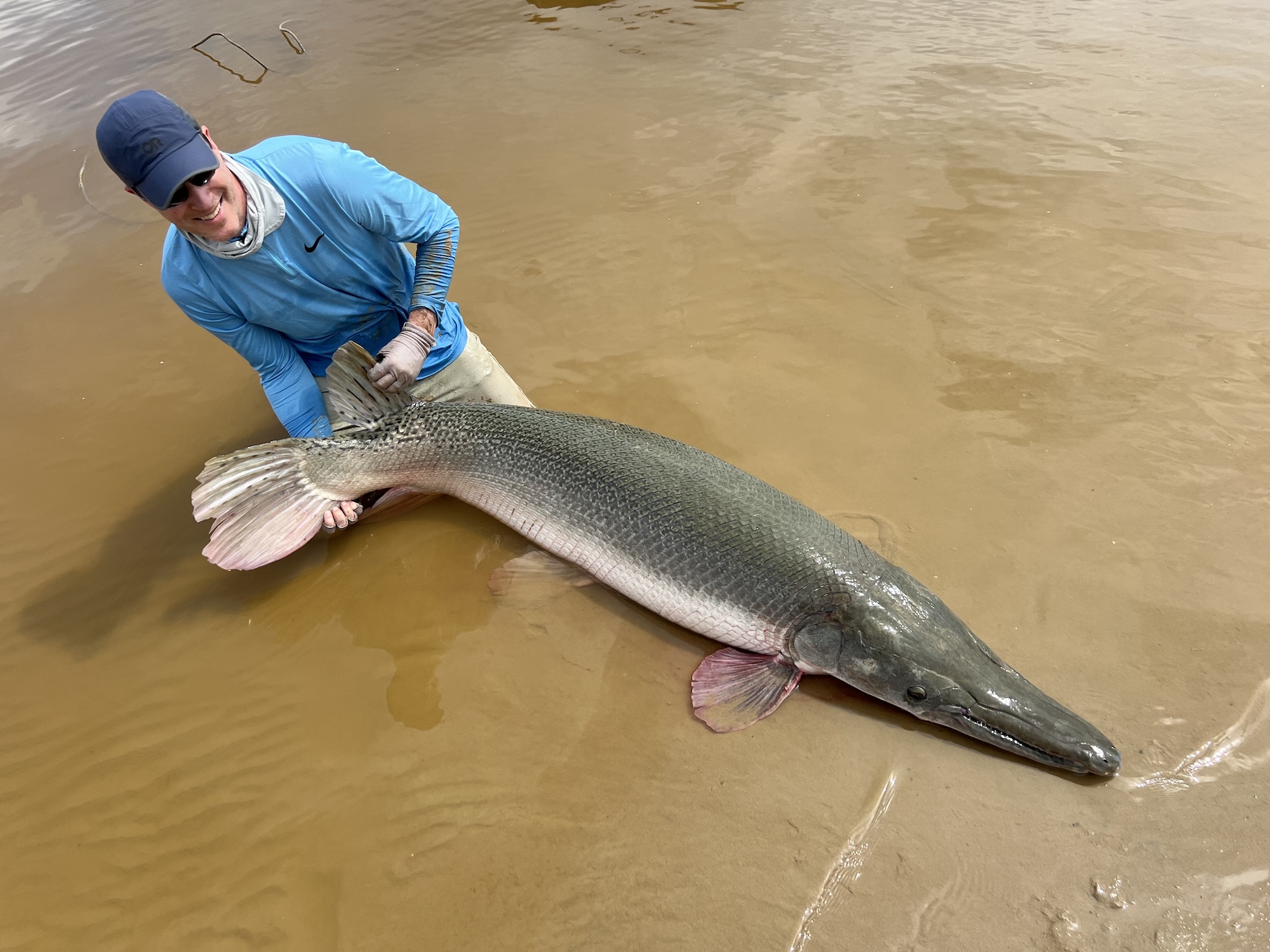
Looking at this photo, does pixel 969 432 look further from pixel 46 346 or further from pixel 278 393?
pixel 46 346

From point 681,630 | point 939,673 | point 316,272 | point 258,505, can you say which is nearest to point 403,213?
point 316,272

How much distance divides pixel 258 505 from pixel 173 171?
5.76 ft

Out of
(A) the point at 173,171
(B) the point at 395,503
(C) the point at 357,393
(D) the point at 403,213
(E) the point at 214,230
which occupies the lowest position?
(B) the point at 395,503

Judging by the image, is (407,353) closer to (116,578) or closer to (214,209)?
(214,209)

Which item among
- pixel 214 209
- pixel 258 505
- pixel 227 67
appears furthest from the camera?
pixel 227 67

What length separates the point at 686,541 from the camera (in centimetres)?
338

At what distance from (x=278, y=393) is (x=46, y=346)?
3.24 meters

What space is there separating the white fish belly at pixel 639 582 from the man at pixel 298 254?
2.94 feet

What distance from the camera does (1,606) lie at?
13.4 feet

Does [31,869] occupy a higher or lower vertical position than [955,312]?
lower

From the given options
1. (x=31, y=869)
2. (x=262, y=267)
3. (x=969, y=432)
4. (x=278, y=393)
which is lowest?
(x=31, y=869)

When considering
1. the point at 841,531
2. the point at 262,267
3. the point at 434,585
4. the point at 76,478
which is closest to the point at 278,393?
the point at 262,267

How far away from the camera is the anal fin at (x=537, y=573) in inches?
150

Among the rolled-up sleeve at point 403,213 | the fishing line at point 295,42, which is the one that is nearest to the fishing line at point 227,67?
the fishing line at point 295,42
